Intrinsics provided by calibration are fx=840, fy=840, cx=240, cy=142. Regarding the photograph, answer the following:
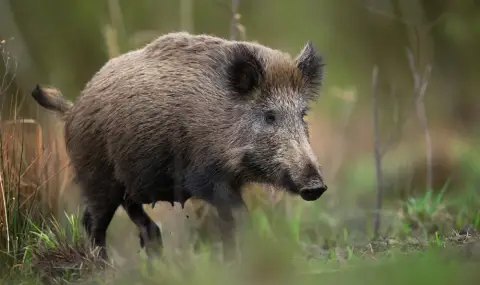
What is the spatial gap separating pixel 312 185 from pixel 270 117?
61cm

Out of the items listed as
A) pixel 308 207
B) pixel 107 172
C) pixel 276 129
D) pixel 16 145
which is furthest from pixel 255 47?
pixel 308 207

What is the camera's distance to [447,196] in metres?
6.17

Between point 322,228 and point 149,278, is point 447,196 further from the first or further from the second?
point 149,278

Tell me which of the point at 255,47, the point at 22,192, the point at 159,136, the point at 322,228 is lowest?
the point at 322,228

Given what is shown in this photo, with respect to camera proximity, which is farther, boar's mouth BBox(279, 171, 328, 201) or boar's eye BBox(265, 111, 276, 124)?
boar's eye BBox(265, 111, 276, 124)

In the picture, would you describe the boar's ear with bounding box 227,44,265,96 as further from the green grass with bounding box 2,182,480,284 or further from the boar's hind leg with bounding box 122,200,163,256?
the boar's hind leg with bounding box 122,200,163,256

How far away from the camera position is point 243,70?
181 inches

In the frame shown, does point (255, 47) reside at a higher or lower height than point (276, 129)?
higher

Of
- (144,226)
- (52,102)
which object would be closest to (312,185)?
(144,226)

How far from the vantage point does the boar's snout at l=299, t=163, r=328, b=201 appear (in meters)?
4.12

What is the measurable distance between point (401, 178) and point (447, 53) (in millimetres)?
1626

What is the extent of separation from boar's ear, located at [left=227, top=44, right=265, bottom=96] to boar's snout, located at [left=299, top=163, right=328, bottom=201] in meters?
0.69

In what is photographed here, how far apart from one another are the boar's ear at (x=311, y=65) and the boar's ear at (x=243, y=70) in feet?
1.02

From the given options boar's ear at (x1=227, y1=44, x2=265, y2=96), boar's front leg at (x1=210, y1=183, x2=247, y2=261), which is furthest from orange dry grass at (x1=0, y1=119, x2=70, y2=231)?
boar's ear at (x1=227, y1=44, x2=265, y2=96)
